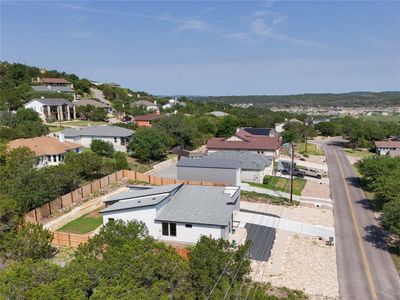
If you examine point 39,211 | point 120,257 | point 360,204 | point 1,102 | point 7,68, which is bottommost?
point 360,204

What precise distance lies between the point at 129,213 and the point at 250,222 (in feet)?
39.5

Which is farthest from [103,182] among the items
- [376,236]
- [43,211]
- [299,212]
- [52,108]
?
[52,108]

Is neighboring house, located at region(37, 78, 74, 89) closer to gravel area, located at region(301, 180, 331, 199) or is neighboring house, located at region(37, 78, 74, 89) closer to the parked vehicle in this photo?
the parked vehicle

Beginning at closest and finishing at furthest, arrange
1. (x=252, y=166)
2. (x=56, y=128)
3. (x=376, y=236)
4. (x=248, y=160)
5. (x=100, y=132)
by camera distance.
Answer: (x=376, y=236) → (x=252, y=166) → (x=248, y=160) → (x=100, y=132) → (x=56, y=128)

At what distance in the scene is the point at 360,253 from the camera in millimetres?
27609

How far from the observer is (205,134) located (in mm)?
81188

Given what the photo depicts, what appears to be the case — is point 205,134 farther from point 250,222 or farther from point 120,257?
point 120,257

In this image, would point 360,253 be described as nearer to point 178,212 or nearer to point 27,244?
point 178,212

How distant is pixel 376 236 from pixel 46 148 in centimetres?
4011

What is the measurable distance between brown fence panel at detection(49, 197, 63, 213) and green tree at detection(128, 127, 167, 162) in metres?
21.3

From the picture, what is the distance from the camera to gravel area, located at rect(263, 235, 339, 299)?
74.0 ft

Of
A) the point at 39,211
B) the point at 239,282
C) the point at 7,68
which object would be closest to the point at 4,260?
the point at 39,211

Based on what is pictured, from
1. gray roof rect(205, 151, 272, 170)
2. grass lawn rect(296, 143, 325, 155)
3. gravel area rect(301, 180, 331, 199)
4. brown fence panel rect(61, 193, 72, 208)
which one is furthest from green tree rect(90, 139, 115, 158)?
grass lawn rect(296, 143, 325, 155)

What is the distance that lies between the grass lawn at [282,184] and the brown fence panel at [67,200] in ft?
76.8
